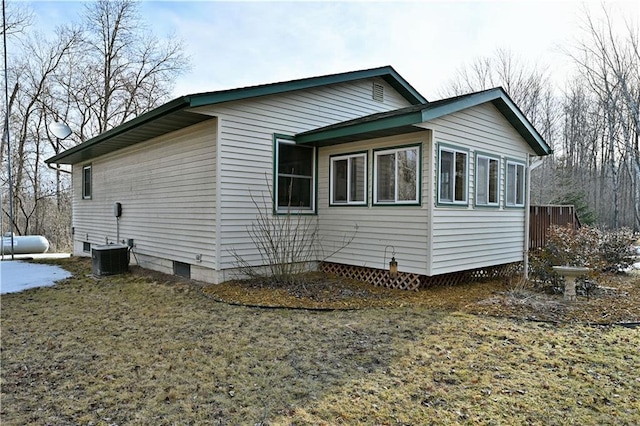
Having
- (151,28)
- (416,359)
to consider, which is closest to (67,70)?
(151,28)

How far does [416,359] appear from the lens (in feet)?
13.3

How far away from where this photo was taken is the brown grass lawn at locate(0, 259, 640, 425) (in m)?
3.02

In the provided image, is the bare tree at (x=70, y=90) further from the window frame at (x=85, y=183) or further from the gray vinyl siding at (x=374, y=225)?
the gray vinyl siding at (x=374, y=225)

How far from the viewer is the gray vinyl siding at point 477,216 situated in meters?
7.03

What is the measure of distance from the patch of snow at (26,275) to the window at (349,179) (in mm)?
6024

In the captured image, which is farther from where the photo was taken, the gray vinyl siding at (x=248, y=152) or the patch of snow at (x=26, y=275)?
the patch of snow at (x=26, y=275)

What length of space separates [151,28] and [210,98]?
1963cm

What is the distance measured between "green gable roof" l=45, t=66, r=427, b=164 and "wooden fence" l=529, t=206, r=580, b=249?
4.30m

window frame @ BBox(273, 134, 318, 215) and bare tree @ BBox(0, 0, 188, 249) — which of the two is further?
bare tree @ BBox(0, 0, 188, 249)

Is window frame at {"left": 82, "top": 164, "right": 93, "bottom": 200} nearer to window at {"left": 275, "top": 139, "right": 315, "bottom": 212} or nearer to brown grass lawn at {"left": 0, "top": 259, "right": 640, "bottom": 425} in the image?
brown grass lawn at {"left": 0, "top": 259, "right": 640, "bottom": 425}

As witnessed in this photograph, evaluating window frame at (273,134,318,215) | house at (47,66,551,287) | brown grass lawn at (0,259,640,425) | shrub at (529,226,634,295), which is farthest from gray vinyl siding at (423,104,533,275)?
window frame at (273,134,318,215)

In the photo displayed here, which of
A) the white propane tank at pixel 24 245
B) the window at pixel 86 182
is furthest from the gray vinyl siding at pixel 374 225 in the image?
the white propane tank at pixel 24 245

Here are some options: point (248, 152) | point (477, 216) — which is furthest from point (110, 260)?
point (477, 216)

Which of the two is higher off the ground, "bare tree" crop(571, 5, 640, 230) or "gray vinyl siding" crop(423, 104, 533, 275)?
"bare tree" crop(571, 5, 640, 230)
